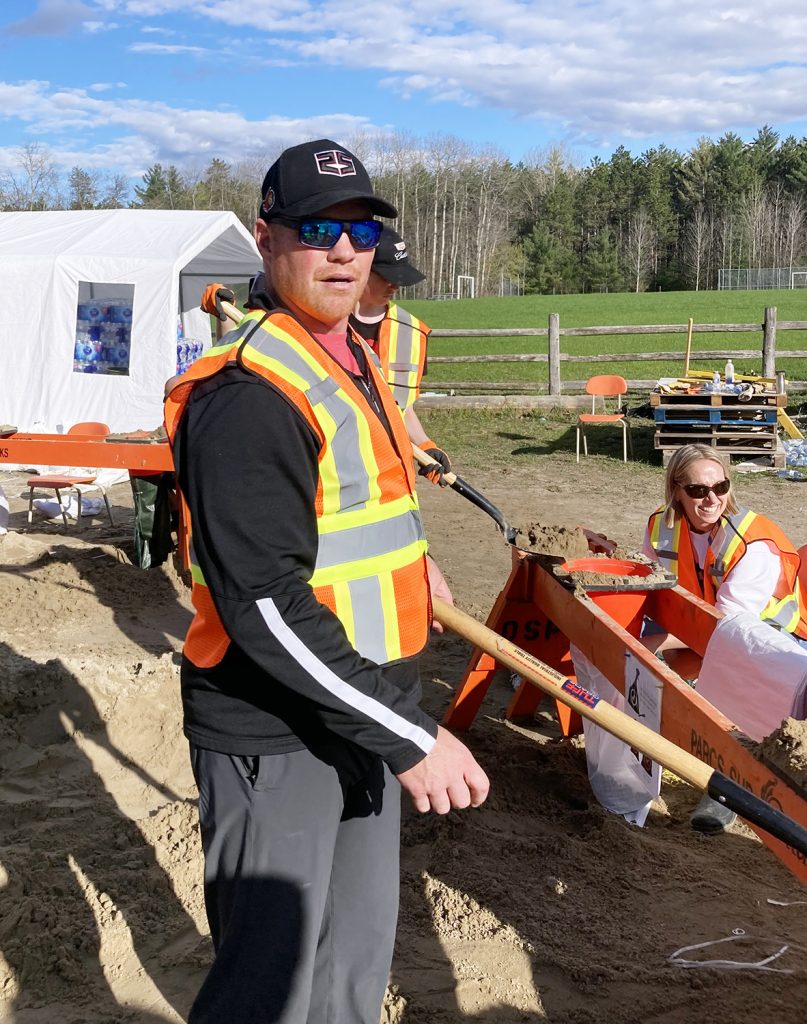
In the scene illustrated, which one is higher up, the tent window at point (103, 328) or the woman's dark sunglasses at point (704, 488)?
the tent window at point (103, 328)

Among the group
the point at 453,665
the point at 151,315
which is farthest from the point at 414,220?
the point at 453,665

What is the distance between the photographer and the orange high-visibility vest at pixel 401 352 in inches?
198

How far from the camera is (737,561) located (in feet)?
13.6

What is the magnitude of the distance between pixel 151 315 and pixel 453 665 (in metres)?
9.88

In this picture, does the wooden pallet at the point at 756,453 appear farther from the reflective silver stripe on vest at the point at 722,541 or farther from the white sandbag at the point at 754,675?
the white sandbag at the point at 754,675

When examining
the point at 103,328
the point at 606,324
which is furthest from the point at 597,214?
the point at 103,328

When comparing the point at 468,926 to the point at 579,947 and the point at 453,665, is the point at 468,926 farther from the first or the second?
the point at 453,665

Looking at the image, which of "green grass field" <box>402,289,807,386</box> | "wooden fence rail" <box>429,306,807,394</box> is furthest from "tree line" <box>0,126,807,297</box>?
"wooden fence rail" <box>429,306,807,394</box>

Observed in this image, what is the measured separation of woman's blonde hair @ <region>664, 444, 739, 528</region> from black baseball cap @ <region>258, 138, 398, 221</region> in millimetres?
2603

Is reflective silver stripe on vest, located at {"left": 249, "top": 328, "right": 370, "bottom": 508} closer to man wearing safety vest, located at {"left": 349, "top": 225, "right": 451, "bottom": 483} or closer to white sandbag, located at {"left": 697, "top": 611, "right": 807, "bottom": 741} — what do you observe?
white sandbag, located at {"left": 697, "top": 611, "right": 807, "bottom": 741}

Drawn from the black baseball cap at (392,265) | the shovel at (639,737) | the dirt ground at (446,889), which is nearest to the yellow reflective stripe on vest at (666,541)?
the dirt ground at (446,889)

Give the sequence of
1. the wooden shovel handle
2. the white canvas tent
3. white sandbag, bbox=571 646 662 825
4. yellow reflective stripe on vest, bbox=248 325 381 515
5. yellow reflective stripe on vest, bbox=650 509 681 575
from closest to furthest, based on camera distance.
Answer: yellow reflective stripe on vest, bbox=248 325 381 515
the wooden shovel handle
white sandbag, bbox=571 646 662 825
yellow reflective stripe on vest, bbox=650 509 681 575
the white canvas tent

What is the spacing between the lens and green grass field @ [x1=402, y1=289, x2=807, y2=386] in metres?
23.7

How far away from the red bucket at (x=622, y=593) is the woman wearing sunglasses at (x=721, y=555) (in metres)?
0.20
